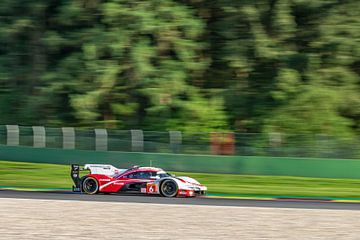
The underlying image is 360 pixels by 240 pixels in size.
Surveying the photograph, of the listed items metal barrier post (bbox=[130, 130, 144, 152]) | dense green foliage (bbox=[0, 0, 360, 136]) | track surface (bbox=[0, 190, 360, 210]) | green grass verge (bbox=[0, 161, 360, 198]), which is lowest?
green grass verge (bbox=[0, 161, 360, 198])

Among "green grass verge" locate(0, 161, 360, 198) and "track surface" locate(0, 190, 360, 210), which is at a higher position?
"track surface" locate(0, 190, 360, 210)

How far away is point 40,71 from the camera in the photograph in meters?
38.5

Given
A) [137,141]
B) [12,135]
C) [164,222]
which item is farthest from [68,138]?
[164,222]

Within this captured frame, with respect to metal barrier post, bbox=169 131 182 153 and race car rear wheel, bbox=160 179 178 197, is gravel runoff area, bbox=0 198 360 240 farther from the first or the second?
metal barrier post, bbox=169 131 182 153

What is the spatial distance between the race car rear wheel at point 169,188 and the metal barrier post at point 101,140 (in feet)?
36.0

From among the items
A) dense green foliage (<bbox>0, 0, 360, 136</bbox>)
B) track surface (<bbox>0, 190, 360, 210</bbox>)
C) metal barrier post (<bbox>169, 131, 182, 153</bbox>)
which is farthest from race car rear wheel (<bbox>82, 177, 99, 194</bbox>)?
dense green foliage (<bbox>0, 0, 360, 136</bbox>)

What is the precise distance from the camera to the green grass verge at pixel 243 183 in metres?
25.8

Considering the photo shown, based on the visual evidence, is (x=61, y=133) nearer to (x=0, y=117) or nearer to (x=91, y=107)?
(x=91, y=107)

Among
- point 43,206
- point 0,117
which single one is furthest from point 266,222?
point 0,117

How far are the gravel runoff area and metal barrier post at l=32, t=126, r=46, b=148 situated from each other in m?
13.2

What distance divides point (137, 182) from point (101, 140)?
→ 1107 centimetres

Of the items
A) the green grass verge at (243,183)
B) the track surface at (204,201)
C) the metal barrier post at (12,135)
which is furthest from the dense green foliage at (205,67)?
the track surface at (204,201)

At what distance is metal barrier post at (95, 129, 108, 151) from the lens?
3219 centimetres

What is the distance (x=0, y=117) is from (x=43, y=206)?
20.7 metres
